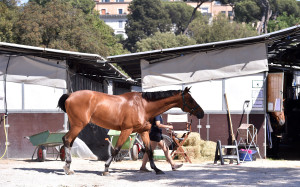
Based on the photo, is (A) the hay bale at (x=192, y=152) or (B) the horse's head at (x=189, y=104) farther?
(A) the hay bale at (x=192, y=152)

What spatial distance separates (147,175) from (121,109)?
159cm

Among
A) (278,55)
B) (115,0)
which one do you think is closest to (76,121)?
(278,55)

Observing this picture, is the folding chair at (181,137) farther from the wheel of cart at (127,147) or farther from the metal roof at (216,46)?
the metal roof at (216,46)

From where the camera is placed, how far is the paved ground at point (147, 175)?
10.2 meters

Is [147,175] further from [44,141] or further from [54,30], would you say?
[54,30]

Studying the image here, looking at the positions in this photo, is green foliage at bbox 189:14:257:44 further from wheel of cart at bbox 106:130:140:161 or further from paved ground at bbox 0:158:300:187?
paved ground at bbox 0:158:300:187

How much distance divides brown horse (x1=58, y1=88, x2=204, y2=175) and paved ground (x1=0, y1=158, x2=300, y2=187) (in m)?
0.81

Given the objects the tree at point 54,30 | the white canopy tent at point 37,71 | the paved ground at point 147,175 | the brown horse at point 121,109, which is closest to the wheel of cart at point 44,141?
the paved ground at point 147,175

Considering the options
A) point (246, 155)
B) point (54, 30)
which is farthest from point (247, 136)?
point (54, 30)

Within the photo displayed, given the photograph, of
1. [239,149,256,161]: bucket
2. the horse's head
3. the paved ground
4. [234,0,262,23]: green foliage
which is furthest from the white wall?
[234,0,262,23]: green foliage

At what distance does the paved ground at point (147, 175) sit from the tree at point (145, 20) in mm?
79588

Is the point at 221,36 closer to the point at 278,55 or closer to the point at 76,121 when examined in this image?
the point at 278,55

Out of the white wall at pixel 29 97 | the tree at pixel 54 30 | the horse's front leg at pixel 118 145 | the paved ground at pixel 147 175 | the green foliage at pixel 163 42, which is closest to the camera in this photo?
the paved ground at pixel 147 175

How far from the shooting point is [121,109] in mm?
11703
